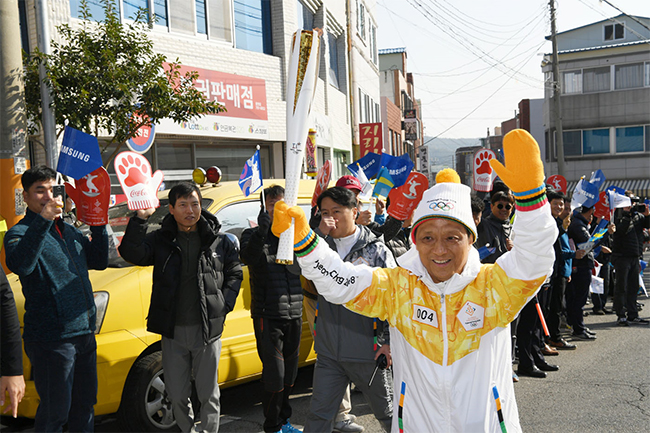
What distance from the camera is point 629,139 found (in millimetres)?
31391

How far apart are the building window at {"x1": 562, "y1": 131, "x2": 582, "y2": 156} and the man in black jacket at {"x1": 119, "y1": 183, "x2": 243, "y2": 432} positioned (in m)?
32.1

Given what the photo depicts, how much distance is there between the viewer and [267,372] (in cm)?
437

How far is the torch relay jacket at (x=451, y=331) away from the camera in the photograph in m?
2.21

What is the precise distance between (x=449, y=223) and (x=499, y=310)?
1.32 ft

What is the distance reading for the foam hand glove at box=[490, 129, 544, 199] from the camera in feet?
6.35

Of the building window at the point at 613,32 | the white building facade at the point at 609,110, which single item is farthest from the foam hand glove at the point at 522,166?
the building window at the point at 613,32

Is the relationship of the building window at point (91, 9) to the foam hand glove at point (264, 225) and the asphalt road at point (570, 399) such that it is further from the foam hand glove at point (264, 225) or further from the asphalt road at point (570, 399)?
the asphalt road at point (570, 399)

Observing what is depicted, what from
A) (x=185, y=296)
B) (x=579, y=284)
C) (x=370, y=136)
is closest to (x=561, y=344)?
(x=579, y=284)

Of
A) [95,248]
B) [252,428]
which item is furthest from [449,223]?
[252,428]

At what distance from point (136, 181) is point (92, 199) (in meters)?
0.33

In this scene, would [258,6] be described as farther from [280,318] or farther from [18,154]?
[280,318]

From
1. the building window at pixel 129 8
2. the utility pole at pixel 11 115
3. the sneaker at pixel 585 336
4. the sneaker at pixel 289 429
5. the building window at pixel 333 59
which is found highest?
the building window at pixel 333 59

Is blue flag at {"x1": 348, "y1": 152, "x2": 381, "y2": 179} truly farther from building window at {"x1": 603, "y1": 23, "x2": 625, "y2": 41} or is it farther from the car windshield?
building window at {"x1": 603, "y1": 23, "x2": 625, "y2": 41}

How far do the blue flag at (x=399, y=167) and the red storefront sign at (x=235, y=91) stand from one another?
747 cm
